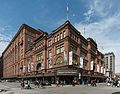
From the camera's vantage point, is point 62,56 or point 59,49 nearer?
point 62,56

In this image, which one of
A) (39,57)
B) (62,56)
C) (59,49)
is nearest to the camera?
(62,56)

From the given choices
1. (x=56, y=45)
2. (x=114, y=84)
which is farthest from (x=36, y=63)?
(x=114, y=84)

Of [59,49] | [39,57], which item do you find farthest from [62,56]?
[39,57]

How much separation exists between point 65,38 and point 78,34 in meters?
10.4

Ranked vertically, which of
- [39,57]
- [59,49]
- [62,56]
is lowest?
[39,57]

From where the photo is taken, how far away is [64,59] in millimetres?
54625

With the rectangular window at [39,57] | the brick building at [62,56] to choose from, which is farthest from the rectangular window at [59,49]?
the rectangular window at [39,57]

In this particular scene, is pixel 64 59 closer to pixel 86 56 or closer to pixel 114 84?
pixel 114 84

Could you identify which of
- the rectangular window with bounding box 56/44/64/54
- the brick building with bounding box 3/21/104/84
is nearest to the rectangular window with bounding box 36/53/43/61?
the brick building with bounding box 3/21/104/84

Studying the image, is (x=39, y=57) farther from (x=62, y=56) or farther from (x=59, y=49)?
(x=62, y=56)

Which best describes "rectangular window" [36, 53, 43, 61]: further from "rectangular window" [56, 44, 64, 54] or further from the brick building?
"rectangular window" [56, 44, 64, 54]

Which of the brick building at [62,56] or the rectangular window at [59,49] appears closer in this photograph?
the brick building at [62,56]

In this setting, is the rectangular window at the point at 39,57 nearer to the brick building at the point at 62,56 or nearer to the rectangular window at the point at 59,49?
the brick building at the point at 62,56

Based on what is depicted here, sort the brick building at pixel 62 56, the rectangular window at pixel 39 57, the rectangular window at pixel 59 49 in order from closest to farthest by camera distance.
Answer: the brick building at pixel 62 56, the rectangular window at pixel 59 49, the rectangular window at pixel 39 57
